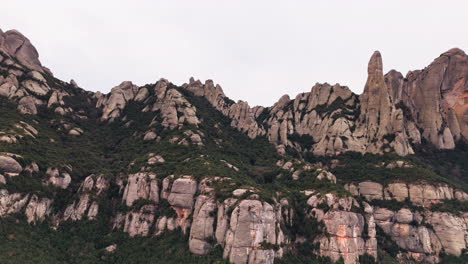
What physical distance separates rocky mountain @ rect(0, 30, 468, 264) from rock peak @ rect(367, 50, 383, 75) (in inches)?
21.6

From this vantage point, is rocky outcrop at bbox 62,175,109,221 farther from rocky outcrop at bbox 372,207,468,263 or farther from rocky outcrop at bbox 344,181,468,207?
rocky outcrop at bbox 372,207,468,263

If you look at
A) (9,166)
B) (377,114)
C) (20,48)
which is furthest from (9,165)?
(377,114)

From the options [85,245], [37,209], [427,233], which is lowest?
[85,245]

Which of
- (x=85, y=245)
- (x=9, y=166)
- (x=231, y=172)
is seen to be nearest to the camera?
(x=85, y=245)

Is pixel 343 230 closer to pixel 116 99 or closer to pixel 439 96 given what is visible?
pixel 439 96

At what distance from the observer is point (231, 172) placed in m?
95.2

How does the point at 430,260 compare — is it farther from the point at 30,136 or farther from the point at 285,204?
the point at 30,136

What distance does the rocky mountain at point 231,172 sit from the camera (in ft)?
245

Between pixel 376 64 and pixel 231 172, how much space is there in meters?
99.1

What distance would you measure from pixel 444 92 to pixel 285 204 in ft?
417

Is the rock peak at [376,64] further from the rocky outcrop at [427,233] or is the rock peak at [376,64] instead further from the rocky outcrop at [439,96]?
the rocky outcrop at [427,233]

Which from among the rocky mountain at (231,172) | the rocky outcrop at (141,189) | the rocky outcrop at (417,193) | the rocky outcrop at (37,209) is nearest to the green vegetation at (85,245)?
the rocky mountain at (231,172)

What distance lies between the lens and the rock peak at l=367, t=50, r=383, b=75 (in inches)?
5645

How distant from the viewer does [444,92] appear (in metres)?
157
